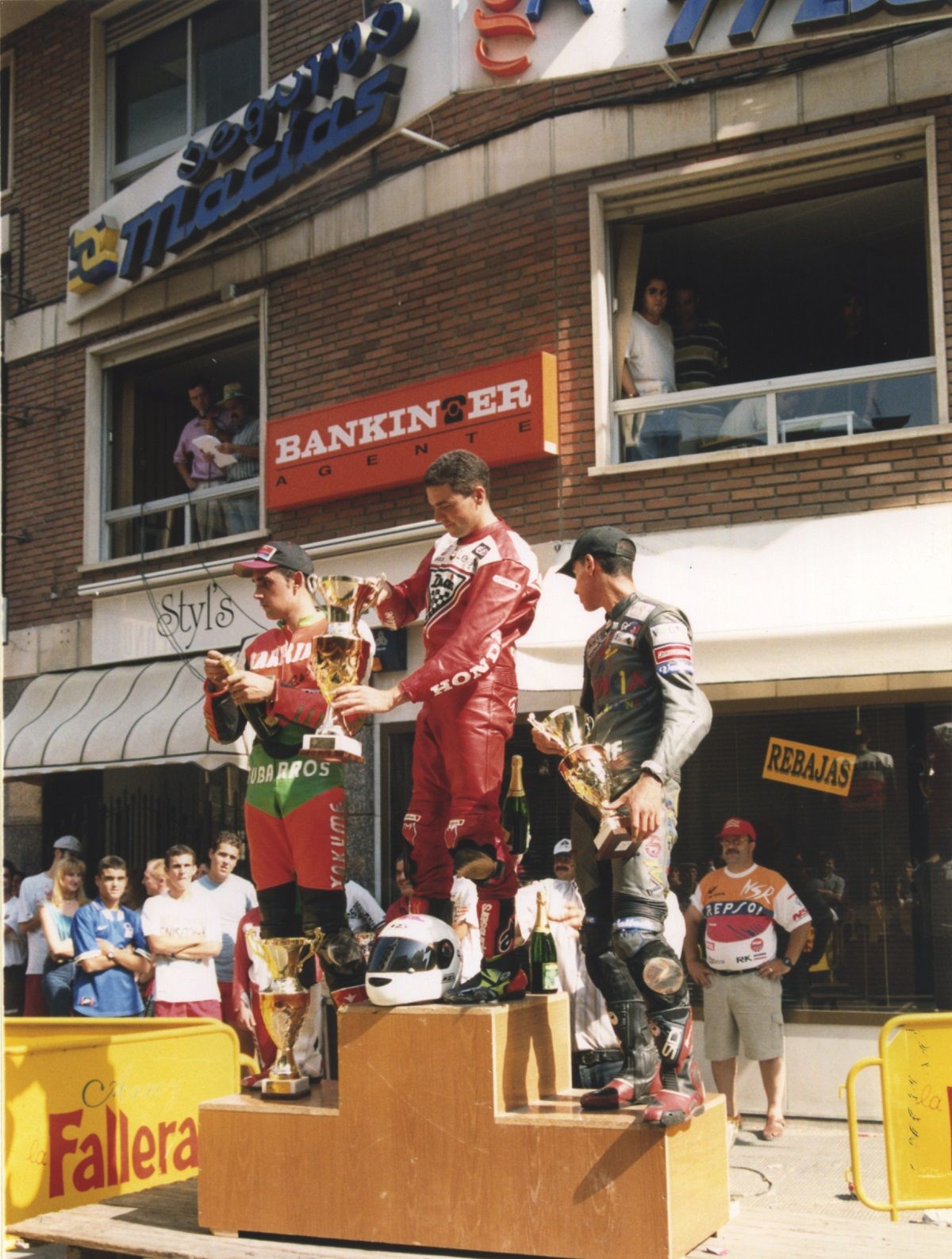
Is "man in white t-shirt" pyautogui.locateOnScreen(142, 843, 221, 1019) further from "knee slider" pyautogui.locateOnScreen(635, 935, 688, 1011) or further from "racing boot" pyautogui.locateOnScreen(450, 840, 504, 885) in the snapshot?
"knee slider" pyautogui.locateOnScreen(635, 935, 688, 1011)

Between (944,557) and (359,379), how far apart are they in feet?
16.8


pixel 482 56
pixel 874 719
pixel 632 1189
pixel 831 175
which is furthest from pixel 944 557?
pixel 632 1189

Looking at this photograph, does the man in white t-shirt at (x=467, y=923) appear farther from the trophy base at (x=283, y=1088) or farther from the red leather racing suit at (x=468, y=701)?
the trophy base at (x=283, y=1088)

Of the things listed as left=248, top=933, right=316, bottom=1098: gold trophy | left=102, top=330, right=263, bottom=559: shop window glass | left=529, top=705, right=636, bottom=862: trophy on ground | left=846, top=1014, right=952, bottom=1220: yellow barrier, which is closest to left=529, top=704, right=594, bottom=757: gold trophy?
left=529, top=705, right=636, bottom=862: trophy on ground

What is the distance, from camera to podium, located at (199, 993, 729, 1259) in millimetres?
4664

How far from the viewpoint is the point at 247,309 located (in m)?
13.5

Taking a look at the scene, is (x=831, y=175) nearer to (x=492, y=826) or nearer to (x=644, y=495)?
(x=644, y=495)

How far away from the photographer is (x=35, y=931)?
1172 cm

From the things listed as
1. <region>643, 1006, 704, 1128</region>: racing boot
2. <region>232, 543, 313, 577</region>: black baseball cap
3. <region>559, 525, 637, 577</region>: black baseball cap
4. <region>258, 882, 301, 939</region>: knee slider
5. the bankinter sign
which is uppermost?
the bankinter sign

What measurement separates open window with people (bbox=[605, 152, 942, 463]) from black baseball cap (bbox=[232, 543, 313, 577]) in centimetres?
521

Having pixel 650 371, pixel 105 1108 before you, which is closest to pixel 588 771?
pixel 105 1108

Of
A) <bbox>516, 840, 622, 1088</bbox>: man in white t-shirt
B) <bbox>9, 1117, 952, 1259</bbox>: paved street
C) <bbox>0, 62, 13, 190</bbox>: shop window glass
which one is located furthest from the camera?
<bbox>0, 62, 13, 190</bbox>: shop window glass

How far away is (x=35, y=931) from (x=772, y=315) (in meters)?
7.37

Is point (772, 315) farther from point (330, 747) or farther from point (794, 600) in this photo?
point (330, 747)
